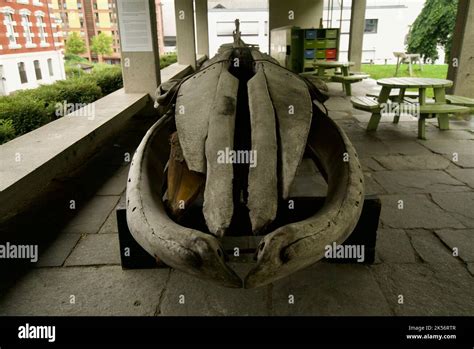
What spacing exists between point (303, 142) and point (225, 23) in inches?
1289

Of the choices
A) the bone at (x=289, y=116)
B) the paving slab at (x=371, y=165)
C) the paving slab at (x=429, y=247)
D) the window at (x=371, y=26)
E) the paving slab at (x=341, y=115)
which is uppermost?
the window at (x=371, y=26)

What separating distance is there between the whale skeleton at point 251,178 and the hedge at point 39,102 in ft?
9.09

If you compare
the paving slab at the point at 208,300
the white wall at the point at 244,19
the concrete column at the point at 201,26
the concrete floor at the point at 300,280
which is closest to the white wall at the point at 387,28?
the white wall at the point at 244,19

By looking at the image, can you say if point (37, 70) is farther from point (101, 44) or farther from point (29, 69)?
point (101, 44)

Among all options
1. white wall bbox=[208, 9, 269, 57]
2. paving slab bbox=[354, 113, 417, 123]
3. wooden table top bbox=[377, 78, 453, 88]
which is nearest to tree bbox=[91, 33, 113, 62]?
white wall bbox=[208, 9, 269, 57]

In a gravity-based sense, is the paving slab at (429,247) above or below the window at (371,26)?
below

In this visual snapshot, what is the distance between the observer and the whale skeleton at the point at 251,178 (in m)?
1.19

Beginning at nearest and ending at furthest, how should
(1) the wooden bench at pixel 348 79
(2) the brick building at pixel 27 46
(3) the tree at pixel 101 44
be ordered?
(2) the brick building at pixel 27 46 < (1) the wooden bench at pixel 348 79 < (3) the tree at pixel 101 44

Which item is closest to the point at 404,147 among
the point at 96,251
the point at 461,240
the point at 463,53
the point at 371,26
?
the point at 461,240

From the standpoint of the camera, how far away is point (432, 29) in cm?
1791

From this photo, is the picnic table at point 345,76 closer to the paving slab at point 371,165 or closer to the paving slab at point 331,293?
the paving slab at point 371,165

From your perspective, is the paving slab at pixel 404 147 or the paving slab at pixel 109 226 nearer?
the paving slab at pixel 109 226

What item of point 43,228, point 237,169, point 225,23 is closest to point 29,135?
point 43,228

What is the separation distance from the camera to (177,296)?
7.26ft
